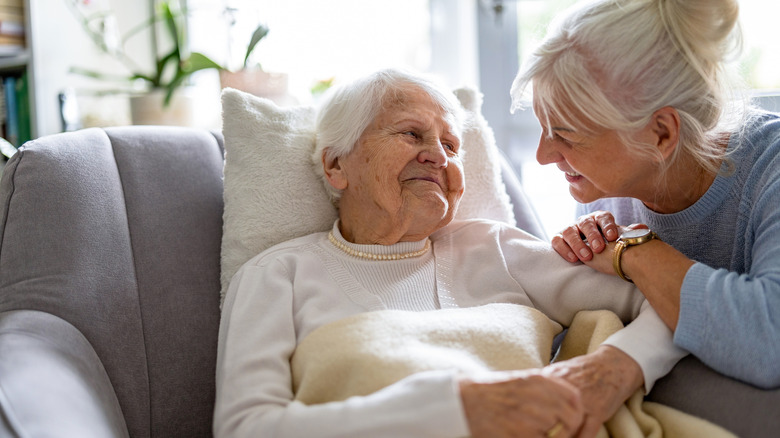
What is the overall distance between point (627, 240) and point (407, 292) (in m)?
0.46

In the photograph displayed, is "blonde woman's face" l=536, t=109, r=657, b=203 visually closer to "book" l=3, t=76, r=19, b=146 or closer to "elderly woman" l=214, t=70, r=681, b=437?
"elderly woman" l=214, t=70, r=681, b=437

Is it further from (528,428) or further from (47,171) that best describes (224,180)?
(528,428)

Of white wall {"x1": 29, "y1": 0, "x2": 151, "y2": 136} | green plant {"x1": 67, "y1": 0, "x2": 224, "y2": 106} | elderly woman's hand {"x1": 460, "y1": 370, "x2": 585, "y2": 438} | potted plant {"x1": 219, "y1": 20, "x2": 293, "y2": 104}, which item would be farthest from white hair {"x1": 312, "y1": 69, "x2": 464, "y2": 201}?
white wall {"x1": 29, "y1": 0, "x2": 151, "y2": 136}

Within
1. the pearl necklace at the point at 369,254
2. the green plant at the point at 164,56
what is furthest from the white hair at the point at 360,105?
Answer: the green plant at the point at 164,56

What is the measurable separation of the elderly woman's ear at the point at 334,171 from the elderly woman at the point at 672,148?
44 centimetres

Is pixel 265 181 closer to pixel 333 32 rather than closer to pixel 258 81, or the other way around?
pixel 258 81

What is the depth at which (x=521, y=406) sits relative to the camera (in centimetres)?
103

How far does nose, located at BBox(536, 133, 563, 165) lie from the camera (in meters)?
1.40

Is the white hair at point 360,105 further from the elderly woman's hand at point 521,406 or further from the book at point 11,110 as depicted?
the book at point 11,110

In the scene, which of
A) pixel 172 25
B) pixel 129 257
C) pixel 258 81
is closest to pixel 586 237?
pixel 129 257

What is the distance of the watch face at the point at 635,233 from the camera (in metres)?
1.30

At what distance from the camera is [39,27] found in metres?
2.65

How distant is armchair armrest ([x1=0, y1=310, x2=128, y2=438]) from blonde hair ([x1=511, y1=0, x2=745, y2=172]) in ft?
3.36

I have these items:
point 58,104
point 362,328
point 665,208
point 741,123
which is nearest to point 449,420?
point 362,328
